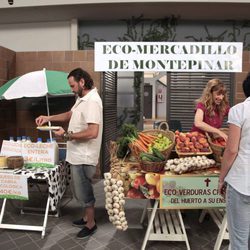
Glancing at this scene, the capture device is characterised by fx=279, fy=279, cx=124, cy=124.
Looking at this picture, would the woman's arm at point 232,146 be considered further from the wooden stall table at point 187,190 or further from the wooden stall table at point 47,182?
the wooden stall table at point 47,182

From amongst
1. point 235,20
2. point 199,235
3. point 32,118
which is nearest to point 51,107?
point 32,118

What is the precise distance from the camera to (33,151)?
302 centimetres

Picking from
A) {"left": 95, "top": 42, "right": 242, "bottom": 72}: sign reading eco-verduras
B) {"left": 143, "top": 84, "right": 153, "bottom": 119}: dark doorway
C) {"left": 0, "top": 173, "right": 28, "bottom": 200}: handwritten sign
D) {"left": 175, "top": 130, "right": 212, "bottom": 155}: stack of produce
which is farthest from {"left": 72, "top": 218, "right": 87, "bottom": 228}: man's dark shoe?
{"left": 143, "top": 84, "right": 153, "bottom": 119}: dark doorway

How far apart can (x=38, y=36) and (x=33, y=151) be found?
396 cm

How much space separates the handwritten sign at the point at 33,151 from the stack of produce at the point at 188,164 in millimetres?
1309

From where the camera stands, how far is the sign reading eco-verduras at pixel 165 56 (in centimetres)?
285

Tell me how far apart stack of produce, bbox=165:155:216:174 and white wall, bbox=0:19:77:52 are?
174 inches

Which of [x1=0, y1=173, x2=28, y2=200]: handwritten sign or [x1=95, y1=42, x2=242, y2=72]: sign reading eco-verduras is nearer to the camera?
[x1=0, y1=173, x2=28, y2=200]: handwritten sign

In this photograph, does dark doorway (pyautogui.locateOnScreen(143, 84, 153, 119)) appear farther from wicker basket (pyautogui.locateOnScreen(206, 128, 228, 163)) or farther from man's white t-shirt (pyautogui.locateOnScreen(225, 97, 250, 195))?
man's white t-shirt (pyautogui.locateOnScreen(225, 97, 250, 195))

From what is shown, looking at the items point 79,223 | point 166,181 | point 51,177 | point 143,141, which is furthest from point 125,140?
point 79,223

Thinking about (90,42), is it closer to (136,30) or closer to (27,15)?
(136,30)

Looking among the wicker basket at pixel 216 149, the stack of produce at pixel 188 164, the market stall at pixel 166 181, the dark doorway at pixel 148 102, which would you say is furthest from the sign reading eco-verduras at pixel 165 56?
the dark doorway at pixel 148 102

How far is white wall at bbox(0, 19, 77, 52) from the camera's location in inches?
239

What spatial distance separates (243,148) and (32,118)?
3949 millimetres
